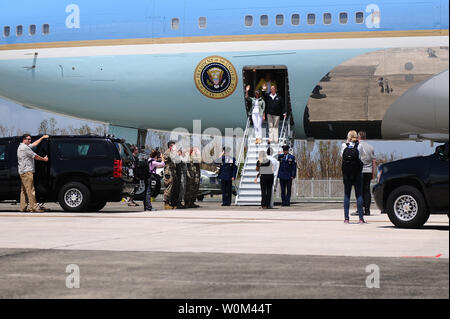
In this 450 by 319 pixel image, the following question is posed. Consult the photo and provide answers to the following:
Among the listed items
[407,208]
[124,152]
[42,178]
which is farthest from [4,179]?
[407,208]

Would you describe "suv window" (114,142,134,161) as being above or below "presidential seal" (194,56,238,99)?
below

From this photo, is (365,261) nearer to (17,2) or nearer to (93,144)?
(93,144)

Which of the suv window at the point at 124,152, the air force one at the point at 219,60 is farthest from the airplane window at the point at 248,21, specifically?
the suv window at the point at 124,152

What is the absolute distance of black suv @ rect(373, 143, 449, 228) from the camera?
12938 millimetres

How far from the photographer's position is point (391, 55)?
23031 millimetres

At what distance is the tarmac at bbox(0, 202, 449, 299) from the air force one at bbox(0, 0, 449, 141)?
30.4ft

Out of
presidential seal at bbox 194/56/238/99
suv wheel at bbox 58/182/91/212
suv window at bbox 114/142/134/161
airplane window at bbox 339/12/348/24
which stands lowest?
suv wheel at bbox 58/182/91/212

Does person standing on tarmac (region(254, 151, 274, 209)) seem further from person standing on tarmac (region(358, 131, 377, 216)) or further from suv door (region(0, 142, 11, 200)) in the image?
suv door (region(0, 142, 11, 200))

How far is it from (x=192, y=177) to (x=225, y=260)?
14.2m

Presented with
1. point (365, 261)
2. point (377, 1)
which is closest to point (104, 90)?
point (377, 1)

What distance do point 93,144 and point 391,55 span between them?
8862 mm

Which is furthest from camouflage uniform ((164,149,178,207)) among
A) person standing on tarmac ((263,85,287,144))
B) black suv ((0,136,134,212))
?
person standing on tarmac ((263,85,287,144))

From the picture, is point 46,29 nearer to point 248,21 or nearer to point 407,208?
point 248,21

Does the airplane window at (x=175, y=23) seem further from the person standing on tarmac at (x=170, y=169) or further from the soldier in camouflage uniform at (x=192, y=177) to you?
the person standing on tarmac at (x=170, y=169)
